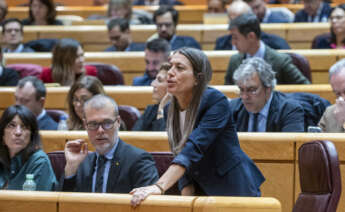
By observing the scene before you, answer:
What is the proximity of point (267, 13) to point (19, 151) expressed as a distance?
2594 millimetres

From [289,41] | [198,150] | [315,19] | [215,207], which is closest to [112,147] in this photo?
[198,150]

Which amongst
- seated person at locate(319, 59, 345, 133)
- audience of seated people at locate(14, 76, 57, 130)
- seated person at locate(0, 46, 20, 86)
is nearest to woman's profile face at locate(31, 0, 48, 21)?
seated person at locate(0, 46, 20, 86)

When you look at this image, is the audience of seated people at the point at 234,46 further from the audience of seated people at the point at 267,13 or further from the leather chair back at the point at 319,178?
the leather chair back at the point at 319,178

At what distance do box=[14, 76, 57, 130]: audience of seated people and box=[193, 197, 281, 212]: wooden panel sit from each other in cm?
156

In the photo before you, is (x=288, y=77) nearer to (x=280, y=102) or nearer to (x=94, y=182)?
(x=280, y=102)

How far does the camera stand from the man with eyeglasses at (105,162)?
1.98 m

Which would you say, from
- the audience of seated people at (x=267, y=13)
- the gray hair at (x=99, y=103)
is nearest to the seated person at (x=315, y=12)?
the audience of seated people at (x=267, y=13)

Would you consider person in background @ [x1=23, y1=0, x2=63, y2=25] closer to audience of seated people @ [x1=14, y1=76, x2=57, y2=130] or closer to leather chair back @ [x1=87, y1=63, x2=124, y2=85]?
leather chair back @ [x1=87, y1=63, x2=124, y2=85]

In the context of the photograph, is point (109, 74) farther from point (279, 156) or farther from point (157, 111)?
point (279, 156)

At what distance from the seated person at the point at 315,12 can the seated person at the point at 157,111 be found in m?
1.92

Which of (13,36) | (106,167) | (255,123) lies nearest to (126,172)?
(106,167)

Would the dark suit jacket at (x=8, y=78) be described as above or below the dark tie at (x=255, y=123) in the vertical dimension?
below

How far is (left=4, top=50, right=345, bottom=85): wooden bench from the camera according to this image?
3.58 m

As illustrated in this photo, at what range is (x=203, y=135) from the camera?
1.73m
